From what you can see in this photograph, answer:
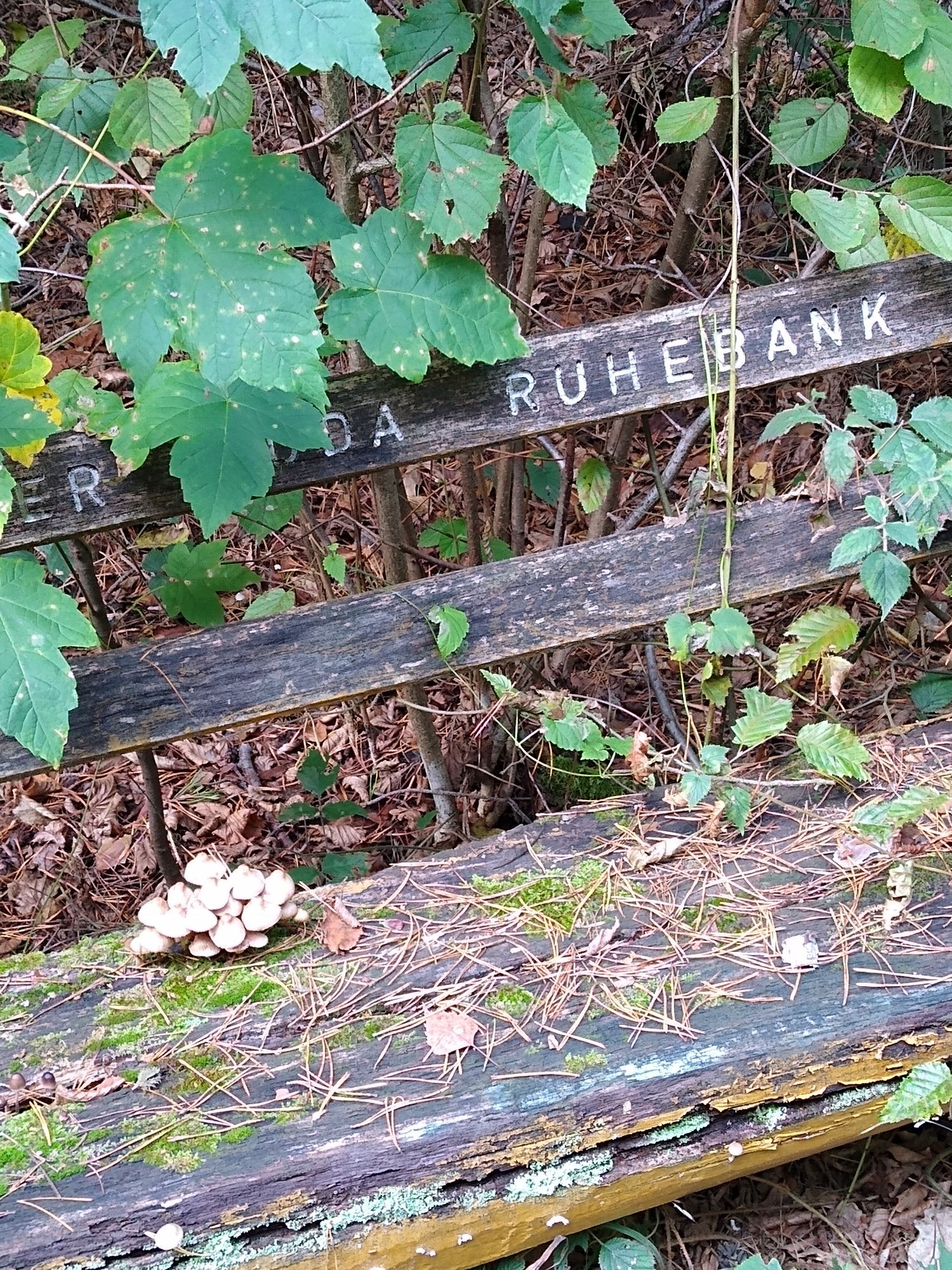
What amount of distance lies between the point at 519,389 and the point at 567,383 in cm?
10

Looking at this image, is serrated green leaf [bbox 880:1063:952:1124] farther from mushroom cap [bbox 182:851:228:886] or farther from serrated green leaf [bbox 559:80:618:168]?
serrated green leaf [bbox 559:80:618:168]

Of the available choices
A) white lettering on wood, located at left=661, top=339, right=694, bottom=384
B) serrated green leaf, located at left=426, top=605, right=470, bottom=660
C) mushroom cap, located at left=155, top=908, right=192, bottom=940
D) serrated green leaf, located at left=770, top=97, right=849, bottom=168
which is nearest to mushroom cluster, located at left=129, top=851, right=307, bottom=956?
mushroom cap, located at left=155, top=908, right=192, bottom=940

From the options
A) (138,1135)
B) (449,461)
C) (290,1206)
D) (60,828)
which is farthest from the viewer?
(449,461)

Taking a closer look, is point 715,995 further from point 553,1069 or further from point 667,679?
point 667,679

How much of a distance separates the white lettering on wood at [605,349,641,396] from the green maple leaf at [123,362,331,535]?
2.06ft

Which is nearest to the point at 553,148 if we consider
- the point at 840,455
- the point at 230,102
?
the point at 230,102

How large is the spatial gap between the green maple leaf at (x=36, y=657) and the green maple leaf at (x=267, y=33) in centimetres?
80

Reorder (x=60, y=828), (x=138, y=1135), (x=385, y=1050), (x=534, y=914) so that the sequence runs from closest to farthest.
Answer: (x=138, y=1135) < (x=385, y=1050) < (x=534, y=914) < (x=60, y=828)

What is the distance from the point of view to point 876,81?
2.00 meters

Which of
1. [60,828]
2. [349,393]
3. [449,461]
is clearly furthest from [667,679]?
[60,828]

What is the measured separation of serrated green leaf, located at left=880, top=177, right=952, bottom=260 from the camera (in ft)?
6.50

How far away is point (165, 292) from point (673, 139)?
111 cm

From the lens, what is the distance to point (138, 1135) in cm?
160

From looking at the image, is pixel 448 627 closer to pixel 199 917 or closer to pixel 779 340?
pixel 199 917
